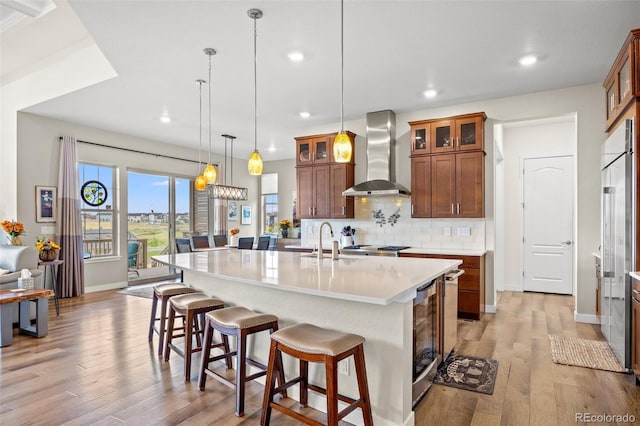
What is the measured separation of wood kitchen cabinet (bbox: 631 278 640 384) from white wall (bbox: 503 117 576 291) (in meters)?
3.79

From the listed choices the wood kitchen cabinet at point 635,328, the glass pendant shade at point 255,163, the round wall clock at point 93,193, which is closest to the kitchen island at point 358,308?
the glass pendant shade at point 255,163

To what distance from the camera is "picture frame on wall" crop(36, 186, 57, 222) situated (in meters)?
5.58

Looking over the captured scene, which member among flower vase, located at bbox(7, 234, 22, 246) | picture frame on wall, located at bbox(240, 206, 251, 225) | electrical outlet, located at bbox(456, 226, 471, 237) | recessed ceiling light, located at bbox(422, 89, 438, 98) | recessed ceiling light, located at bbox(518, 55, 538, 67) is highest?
recessed ceiling light, located at bbox(518, 55, 538, 67)

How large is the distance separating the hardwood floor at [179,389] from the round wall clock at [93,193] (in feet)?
9.89

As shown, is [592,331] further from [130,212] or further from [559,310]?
[130,212]

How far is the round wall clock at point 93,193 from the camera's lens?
6336mm

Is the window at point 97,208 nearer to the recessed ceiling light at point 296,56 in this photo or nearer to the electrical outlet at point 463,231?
the recessed ceiling light at point 296,56

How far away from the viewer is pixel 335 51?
138 inches

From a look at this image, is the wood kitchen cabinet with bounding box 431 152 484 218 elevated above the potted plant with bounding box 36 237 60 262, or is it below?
above

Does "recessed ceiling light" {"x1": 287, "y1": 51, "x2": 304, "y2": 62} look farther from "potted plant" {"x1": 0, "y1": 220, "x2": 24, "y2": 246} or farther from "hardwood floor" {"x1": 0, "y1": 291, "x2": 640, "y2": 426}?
"potted plant" {"x1": 0, "y1": 220, "x2": 24, "y2": 246}

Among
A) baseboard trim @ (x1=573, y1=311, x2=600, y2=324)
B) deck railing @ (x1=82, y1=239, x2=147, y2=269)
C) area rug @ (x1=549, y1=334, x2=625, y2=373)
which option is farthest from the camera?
deck railing @ (x1=82, y1=239, x2=147, y2=269)

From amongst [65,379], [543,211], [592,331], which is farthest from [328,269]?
[543,211]

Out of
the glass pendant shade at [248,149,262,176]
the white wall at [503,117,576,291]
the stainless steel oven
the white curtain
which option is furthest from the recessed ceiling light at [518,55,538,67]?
the white curtain

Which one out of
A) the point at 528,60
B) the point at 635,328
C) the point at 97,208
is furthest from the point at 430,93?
the point at 97,208
